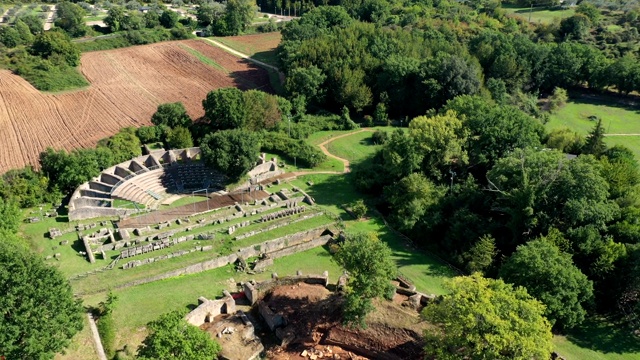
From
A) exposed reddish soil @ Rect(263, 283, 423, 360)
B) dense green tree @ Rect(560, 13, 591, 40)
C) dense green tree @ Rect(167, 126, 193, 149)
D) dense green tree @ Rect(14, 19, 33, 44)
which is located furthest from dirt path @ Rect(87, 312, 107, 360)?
dense green tree @ Rect(560, 13, 591, 40)

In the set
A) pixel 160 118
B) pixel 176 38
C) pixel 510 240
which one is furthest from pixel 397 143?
pixel 176 38

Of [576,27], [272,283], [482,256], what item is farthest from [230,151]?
[576,27]

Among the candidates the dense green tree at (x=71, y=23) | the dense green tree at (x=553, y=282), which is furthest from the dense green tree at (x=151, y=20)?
the dense green tree at (x=553, y=282)

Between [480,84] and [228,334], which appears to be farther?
[480,84]

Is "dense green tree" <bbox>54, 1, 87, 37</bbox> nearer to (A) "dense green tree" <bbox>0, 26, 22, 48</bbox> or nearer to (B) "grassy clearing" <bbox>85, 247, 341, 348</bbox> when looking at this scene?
(A) "dense green tree" <bbox>0, 26, 22, 48</bbox>

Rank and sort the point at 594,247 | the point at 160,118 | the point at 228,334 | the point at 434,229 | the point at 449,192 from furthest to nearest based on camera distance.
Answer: the point at 160,118 < the point at 449,192 < the point at 434,229 < the point at 594,247 < the point at 228,334

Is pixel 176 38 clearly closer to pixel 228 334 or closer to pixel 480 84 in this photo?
pixel 480 84
